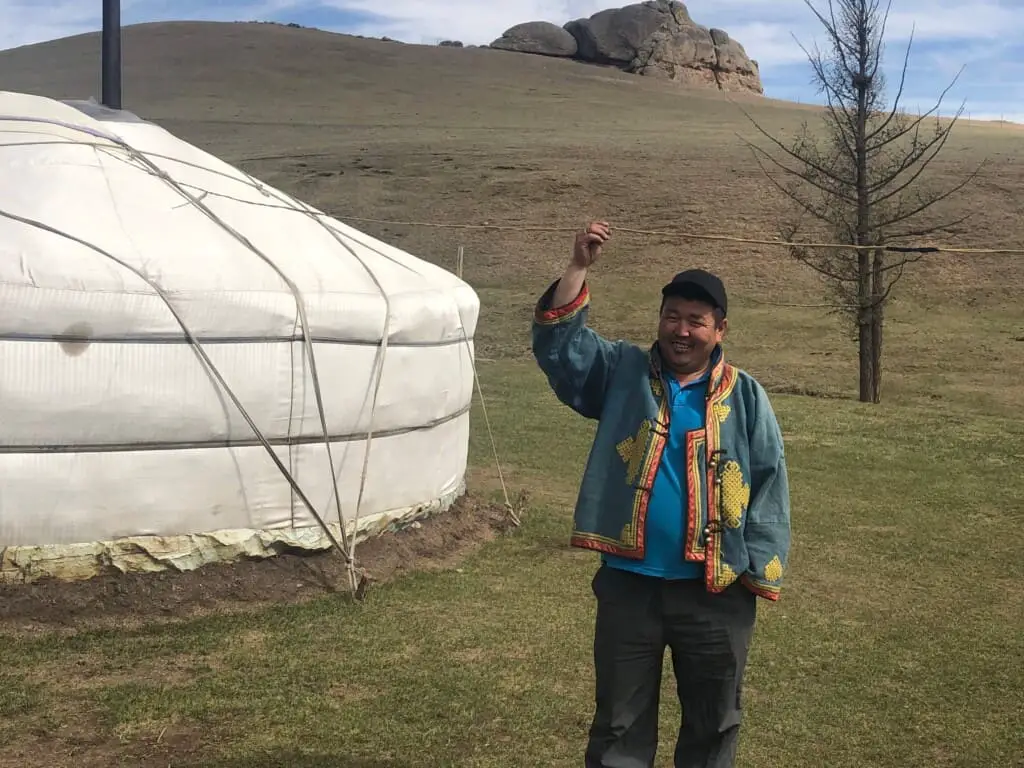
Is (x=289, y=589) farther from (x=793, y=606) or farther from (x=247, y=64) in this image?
(x=247, y=64)

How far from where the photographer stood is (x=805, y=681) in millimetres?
4117

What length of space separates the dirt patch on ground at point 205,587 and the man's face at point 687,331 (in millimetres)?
2778

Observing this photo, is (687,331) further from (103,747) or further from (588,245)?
(103,747)

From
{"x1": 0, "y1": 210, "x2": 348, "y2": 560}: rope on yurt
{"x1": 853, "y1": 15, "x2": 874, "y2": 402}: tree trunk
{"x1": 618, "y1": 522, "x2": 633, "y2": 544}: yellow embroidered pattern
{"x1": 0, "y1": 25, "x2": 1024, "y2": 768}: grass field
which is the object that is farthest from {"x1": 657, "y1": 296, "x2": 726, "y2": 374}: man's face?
{"x1": 853, "y1": 15, "x2": 874, "y2": 402}: tree trunk

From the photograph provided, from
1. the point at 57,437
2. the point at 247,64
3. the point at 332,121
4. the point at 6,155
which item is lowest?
the point at 57,437

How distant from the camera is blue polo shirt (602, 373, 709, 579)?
2393mm

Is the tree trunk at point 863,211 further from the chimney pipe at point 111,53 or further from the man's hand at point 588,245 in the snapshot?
the man's hand at point 588,245

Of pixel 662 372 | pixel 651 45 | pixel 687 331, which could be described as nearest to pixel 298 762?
pixel 662 372

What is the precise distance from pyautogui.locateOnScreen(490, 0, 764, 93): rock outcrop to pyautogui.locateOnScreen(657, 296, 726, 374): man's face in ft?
192

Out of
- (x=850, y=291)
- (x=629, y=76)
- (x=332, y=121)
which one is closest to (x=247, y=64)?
(x=332, y=121)

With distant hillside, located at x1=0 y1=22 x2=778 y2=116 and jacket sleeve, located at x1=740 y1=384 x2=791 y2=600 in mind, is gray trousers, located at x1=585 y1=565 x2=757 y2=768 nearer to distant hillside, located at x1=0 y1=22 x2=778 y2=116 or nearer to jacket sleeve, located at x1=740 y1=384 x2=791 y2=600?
jacket sleeve, located at x1=740 y1=384 x2=791 y2=600

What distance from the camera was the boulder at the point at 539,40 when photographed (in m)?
62.0

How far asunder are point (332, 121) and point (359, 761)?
3621cm

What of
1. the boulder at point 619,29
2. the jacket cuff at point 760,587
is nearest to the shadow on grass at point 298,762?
the jacket cuff at point 760,587
